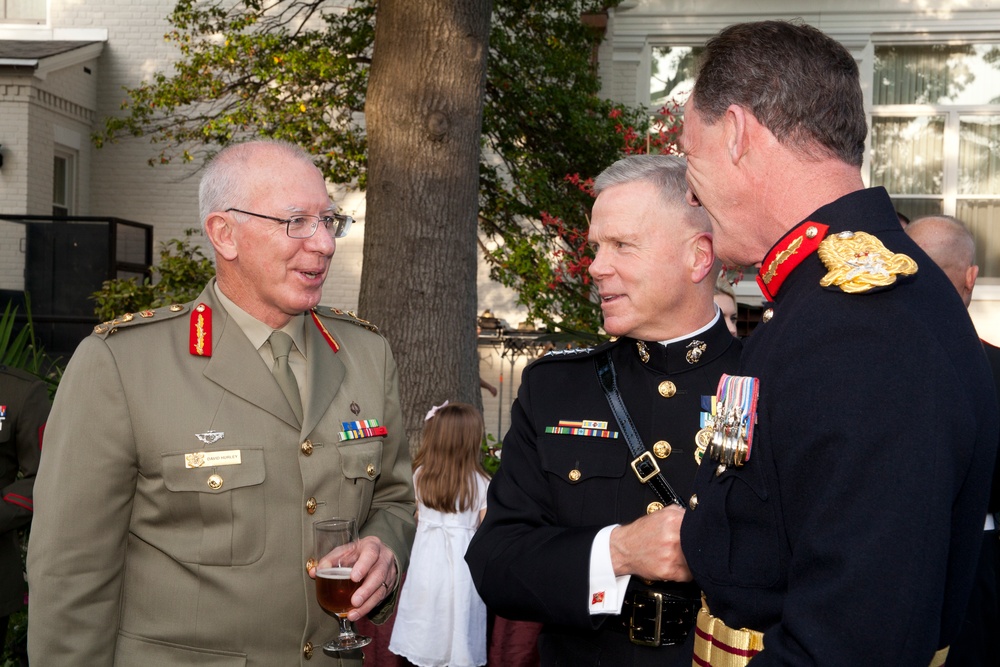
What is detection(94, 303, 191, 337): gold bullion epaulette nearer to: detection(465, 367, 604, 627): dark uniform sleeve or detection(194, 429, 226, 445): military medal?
detection(194, 429, 226, 445): military medal

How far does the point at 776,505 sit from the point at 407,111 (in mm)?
5767

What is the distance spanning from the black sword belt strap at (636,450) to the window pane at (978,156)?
486 inches

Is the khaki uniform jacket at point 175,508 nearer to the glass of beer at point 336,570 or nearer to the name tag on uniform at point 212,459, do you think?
the name tag on uniform at point 212,459

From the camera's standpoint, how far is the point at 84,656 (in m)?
2.37

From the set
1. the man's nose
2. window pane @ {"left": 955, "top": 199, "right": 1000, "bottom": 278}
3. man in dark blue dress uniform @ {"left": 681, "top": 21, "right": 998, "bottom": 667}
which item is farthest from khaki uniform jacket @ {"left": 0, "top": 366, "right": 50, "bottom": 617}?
window pane @ {"left": 955, "top": 199, "right": 1000, "bottom": 278}

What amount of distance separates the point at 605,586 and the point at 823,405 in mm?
889

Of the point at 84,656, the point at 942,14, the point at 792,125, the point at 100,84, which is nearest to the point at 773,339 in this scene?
the point at 792,125

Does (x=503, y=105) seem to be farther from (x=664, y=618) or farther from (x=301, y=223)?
(x=664, y=618)

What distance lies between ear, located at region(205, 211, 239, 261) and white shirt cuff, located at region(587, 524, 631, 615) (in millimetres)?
1308

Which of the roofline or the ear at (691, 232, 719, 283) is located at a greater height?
the roofline

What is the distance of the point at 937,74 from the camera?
43.2 ft

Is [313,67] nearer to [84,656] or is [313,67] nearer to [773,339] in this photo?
[84,656]

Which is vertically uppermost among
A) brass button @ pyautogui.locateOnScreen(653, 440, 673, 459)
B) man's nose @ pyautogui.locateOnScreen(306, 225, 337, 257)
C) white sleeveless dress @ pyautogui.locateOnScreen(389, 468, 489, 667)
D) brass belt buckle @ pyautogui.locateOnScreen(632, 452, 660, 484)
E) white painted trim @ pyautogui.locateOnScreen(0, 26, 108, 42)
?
white painted trim @ pyautogui.locateOnScreen(0, 26, 108, 42)

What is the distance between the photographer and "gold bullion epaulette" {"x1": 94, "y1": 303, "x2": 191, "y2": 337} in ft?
8.48
